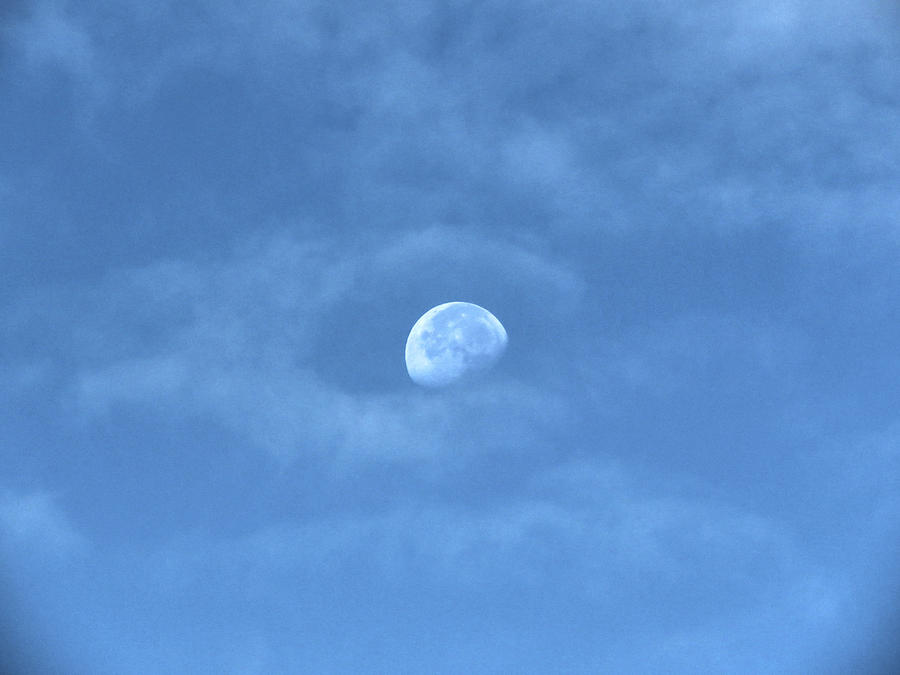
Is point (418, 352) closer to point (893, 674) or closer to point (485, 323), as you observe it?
point (485, 323)

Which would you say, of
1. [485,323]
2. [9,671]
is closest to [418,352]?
[485,323]

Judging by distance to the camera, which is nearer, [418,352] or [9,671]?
[9,671]

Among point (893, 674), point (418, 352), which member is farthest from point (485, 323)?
point (893, 674)

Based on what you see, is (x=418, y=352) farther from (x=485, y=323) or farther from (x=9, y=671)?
(x=9, y=671)

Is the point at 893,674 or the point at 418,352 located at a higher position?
the point at 418,352

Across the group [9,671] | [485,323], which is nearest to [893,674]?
[485,323]

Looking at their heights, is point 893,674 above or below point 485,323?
below

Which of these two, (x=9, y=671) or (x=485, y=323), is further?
(x=485, y=323)

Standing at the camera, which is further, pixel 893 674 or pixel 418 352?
pixel 418 352
